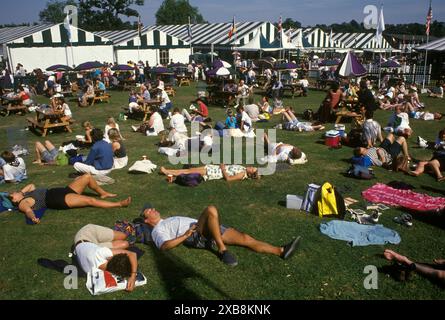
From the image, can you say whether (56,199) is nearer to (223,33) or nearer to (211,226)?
(211,226)

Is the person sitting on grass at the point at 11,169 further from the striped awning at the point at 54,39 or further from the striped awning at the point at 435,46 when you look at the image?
the striped awning at the point at 435,46

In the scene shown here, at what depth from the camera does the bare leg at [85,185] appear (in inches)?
286

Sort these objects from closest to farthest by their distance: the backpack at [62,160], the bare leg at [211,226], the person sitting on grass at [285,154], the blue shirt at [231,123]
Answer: the bare leg at [211,226] < the person sitting on grass at [285,154] < the backpack at [62,160] < the blue shirt at [231,123]

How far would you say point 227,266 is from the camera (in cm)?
531

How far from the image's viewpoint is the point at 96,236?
5.43 metres

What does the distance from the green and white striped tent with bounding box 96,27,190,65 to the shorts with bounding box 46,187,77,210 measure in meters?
30.9

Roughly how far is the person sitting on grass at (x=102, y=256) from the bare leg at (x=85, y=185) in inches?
81.4

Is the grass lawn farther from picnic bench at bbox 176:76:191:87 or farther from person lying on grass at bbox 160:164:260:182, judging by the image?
picnic bench at bbox 176:76:191:87

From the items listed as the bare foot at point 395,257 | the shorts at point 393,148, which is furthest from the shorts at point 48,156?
the shorts at point 393,148

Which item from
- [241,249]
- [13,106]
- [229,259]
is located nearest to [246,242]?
[241,249]

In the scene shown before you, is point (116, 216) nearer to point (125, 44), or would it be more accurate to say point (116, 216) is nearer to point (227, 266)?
point (227, 266)

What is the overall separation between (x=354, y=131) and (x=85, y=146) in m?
8.26

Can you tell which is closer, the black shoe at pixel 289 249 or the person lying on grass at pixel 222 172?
the black shoe at pixel 289 249

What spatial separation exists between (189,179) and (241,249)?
9.29 feet
